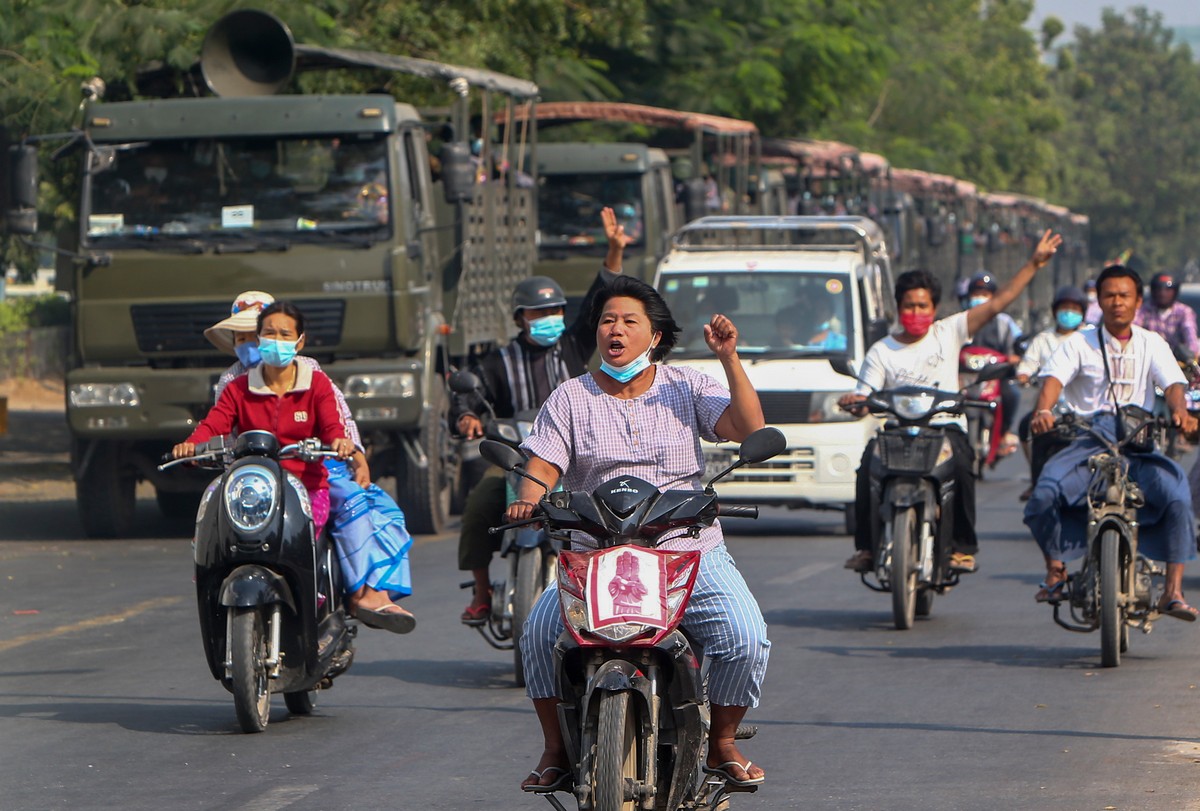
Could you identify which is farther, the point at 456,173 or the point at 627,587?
the point at 456,173

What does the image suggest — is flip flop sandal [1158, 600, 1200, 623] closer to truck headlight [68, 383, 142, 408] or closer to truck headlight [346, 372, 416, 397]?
truck headlight [346, 372, 416, 397]

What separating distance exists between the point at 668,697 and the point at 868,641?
15.9ft

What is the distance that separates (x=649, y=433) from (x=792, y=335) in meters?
9.61

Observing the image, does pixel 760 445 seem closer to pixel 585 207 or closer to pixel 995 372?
pixel 995 372

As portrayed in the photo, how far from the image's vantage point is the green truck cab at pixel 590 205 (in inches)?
Result: 808

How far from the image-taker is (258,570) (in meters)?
7.43

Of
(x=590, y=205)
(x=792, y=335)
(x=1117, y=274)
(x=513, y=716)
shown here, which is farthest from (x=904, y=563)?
(x=590, y=205)

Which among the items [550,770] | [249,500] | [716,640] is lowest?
[550,770]

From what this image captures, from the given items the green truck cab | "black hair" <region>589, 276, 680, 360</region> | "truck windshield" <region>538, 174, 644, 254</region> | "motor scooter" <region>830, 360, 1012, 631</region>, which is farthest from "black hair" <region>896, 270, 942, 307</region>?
"truck windshield" <region>538, 174, 644, 254</region>

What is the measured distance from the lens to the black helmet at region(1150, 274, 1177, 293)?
15.3 m

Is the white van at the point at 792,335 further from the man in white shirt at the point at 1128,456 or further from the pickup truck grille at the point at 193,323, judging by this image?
the man in white shirt at the point at 1128,456

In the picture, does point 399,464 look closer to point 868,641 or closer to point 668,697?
point 868,641

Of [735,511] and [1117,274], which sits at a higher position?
[1117,274]

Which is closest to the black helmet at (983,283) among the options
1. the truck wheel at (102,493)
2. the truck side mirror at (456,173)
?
the truck side mirror at (456,173)
